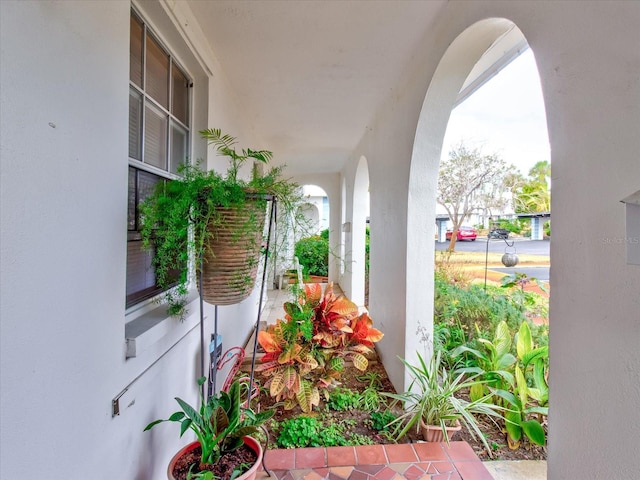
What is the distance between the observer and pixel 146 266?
1.38 meters

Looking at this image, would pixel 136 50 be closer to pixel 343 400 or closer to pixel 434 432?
pixel 343 400

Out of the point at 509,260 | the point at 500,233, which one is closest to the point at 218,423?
the point at 509,260

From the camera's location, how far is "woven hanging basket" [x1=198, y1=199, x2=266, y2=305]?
123cm

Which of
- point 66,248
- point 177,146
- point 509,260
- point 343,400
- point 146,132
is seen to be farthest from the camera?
point 509,260

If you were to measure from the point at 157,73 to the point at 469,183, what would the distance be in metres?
6.52

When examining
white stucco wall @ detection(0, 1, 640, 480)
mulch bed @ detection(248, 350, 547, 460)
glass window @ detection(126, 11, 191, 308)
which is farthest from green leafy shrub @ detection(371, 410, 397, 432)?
glass window @ detection(126, 11, 191, 308)

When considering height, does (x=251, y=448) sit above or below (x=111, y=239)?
below

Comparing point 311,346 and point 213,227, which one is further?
point 311,346

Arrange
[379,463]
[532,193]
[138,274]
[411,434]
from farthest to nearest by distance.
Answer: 1. [532,193]
2. [411,434]
3. [379,463]
4. [138,274]

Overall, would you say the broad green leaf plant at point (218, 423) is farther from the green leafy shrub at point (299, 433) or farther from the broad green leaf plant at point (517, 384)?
the broad green leaf plant at point (517, 384)

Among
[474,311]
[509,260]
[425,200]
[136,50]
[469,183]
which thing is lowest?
[474,311]

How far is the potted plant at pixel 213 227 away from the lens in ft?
3.82

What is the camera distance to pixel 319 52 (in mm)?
2119

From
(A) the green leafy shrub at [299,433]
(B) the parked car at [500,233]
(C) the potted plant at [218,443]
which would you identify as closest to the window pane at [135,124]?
(C) the potted plant at [218,443]
